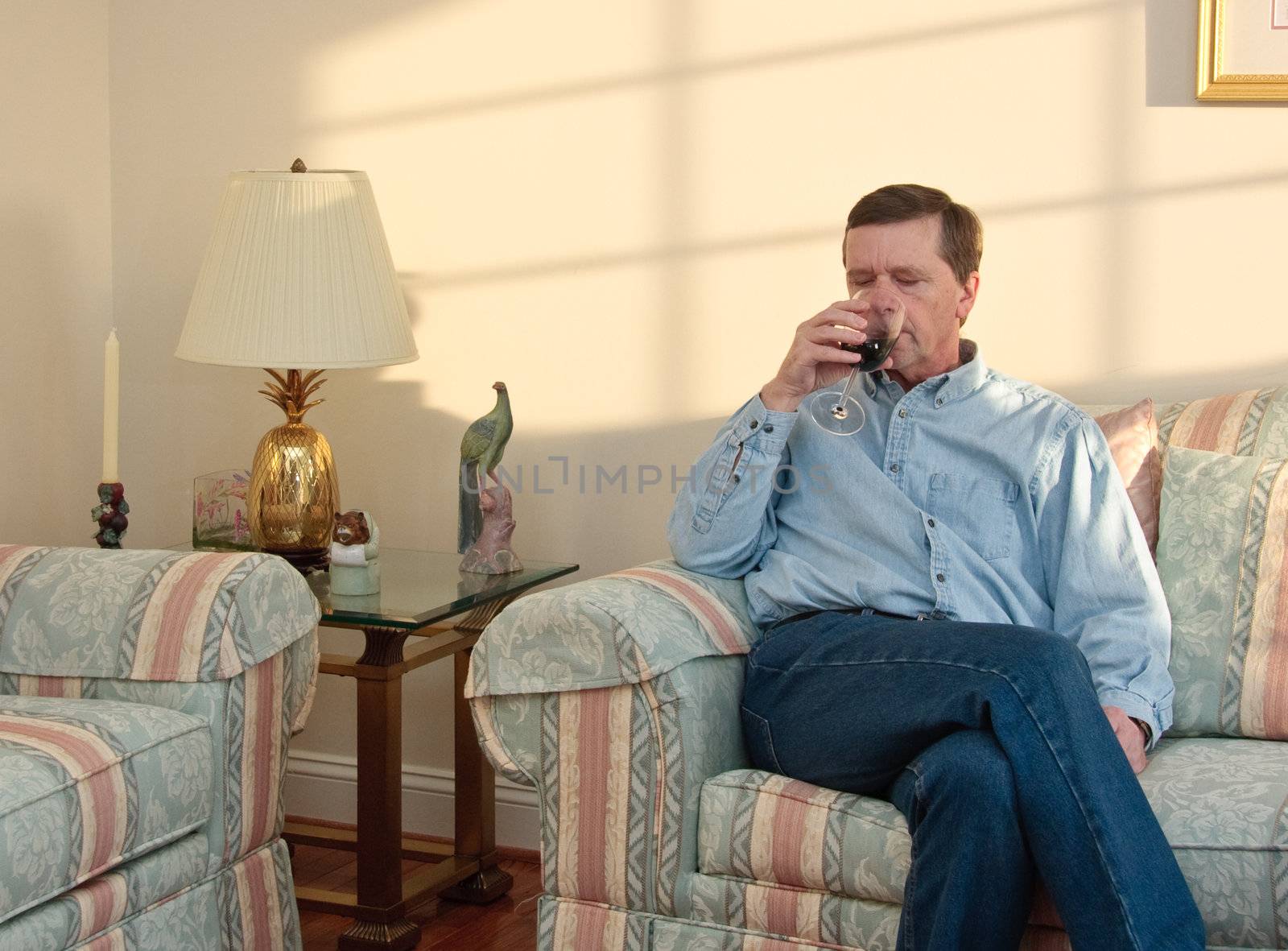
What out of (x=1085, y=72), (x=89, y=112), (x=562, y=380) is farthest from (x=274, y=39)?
(x=1085, y=72)

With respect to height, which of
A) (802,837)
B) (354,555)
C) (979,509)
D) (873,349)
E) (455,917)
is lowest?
(455,917)

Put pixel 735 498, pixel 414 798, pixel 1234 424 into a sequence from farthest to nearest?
pixel 414 798 < pixel 1234 424 < pixel 735 498

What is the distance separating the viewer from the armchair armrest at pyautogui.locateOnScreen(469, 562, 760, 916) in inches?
65.4

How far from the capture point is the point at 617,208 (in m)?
2.59

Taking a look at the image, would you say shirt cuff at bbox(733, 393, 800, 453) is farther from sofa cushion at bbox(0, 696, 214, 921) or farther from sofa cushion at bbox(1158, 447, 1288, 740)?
sofa cushion at bbox(0, 696, 214, 921)

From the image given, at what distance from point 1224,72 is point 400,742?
165cm

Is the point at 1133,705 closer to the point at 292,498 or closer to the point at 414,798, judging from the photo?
the point at 292,498

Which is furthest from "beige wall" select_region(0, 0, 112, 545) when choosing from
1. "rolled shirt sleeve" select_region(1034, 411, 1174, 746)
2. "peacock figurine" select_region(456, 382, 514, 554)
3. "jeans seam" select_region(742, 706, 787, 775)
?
"rolled shirt sleeve" select_region(1034, 411, 1174, 746)

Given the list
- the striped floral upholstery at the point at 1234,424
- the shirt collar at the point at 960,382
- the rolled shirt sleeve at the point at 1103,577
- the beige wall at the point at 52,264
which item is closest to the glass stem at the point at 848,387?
the shirt collar at the point at 960,382

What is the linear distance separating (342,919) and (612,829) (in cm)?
87

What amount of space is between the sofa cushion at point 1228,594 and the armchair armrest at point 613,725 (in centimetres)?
59

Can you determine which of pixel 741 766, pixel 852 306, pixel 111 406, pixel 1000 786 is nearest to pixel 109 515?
pixel 111 406

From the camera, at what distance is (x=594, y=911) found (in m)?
1.72

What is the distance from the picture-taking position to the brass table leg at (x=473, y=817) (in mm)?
2434
